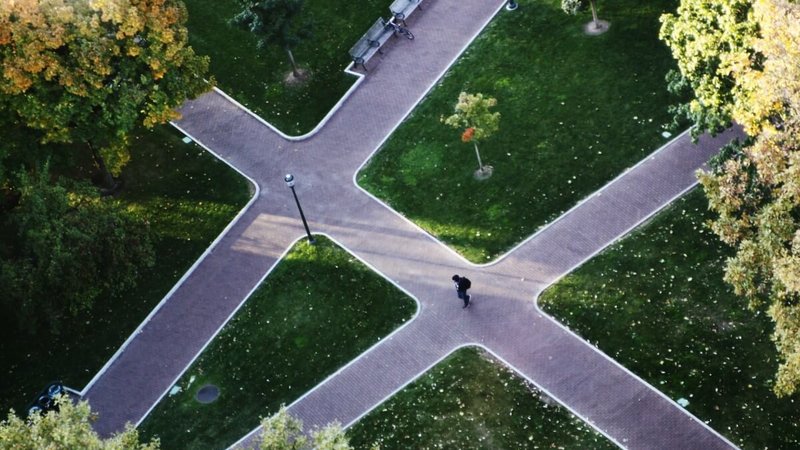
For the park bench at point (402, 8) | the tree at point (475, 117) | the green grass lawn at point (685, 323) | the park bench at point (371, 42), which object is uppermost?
the park bench at point (402, 8)

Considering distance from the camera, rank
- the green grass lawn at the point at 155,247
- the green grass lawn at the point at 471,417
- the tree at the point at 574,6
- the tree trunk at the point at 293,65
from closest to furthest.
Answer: the green grass lawn at the point at 471,417
the green grass lawn at the point at 155,247
the tree at the point at 574,6
the tree trunk at the point at 293,65

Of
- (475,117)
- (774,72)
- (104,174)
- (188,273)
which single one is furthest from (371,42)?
(774,72)

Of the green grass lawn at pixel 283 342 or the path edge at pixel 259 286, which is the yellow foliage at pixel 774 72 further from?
the green grass lawn at pixel 283 342

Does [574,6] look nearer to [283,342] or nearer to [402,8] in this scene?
[402,8]

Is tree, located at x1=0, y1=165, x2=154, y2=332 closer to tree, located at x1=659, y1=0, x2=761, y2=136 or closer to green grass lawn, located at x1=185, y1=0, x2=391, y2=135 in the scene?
green grass lawn, located at x1=185, y1=0, x2=391, y2=135

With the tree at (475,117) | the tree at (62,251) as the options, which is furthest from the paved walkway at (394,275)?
the tree at (475,117)

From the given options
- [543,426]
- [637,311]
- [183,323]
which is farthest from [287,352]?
[637,311]
